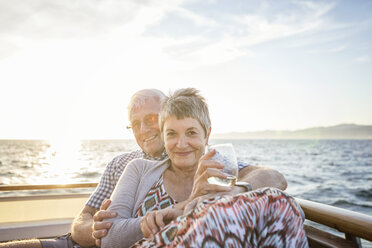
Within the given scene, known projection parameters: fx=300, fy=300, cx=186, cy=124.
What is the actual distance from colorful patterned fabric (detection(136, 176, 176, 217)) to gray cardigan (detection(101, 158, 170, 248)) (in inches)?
1.1

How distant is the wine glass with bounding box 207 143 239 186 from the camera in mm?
1294

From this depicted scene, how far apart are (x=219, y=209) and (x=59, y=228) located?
278cm

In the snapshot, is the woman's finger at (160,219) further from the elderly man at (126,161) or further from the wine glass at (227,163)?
the elderly man at (126,161)

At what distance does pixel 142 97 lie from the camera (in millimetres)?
2430

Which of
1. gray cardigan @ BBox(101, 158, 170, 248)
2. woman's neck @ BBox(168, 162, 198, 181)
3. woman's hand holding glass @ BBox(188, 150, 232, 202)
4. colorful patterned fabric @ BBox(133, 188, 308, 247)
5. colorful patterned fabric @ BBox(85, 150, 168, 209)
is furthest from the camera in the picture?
colorful patterned fabric @ BBox(85, 150, 168, 209)

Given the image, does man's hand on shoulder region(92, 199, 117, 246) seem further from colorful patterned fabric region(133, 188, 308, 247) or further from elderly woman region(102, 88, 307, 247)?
colorful patterned fabric region(133, 188, 308, 247)

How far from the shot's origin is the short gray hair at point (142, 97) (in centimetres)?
242

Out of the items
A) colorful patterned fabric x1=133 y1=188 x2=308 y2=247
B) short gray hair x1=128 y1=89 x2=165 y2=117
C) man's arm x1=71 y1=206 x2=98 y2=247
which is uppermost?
short gray hair x1=128 y1=89 x2=165 y2=117

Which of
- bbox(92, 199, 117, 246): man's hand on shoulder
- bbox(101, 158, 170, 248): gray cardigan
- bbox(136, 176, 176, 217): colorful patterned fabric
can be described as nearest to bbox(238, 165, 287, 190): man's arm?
bbox(136, 176, 176, 217): colorful patterned fabric

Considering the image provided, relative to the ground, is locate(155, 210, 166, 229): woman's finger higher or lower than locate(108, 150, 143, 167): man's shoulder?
lower

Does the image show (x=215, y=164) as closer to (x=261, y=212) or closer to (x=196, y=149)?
(x=261, y=212)

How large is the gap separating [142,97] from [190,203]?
4.42 ft

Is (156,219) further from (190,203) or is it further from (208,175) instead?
(208,175)

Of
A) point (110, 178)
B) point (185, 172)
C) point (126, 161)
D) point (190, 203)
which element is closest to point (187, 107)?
point (185, 172)
